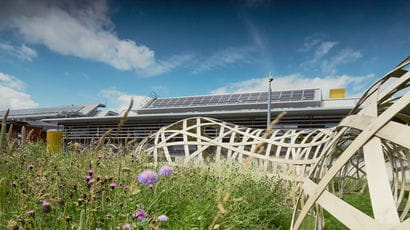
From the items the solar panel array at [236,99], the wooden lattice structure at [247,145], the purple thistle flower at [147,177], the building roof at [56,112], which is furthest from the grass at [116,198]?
the building roof at [56,112]

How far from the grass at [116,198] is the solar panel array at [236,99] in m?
17.2

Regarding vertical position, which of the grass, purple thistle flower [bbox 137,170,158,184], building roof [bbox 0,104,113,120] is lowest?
the grass

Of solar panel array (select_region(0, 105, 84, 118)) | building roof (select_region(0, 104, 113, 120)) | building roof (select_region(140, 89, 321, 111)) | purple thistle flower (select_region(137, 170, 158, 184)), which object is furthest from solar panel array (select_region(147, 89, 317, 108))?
purple thistle flower (select_region(137, 170, 158, 184))

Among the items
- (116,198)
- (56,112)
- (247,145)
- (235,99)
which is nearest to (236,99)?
(235,99)

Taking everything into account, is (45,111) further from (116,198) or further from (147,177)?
(147,177)

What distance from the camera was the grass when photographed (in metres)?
1.33

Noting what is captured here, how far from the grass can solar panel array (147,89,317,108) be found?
17.2m

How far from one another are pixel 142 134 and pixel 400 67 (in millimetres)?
18580

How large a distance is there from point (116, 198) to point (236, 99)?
20.6 meters

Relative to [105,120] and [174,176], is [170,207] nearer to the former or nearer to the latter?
[174,176]

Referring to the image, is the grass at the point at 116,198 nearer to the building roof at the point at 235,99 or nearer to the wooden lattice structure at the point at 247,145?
the wooden lattice structure at the point at 247,145

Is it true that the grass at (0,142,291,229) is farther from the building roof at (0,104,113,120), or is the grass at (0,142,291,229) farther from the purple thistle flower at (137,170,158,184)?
the building roof at (0,104,113,120)

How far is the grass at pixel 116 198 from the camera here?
1329 mm

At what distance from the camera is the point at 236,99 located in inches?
862
